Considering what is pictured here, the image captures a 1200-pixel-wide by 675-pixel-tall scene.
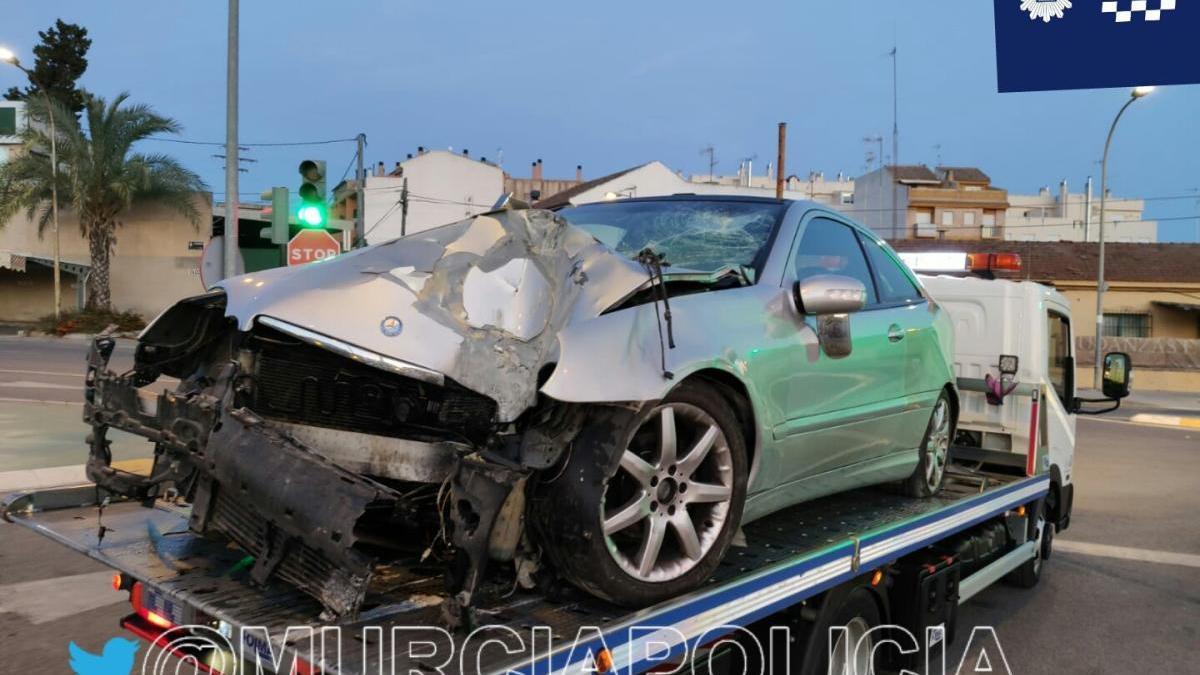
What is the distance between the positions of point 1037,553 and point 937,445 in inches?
83.3

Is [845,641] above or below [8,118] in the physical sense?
below

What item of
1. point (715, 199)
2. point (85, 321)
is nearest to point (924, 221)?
point (85, 321)

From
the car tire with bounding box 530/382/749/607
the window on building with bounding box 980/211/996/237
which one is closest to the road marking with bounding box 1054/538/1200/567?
the car tire with bounding box 530/382/749/607

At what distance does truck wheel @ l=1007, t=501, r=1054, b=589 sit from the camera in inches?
254

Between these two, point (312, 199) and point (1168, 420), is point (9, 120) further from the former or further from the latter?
point (1168, 420)

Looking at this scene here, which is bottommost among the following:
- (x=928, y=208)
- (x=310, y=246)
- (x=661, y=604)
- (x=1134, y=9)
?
(x=661, y=604)

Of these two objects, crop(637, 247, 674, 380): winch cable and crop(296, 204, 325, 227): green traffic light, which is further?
crop(296, 204, 325, 227): green traffic light

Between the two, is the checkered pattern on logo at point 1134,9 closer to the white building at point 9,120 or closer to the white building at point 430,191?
the white building at point 430,191

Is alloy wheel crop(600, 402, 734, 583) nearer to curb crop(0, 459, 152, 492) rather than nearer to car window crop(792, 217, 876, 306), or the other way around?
car window crop(792, 217, 876, 306)

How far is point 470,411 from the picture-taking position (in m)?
2.81

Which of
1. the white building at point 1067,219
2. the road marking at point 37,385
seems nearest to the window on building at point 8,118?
the road marking at point 37,385

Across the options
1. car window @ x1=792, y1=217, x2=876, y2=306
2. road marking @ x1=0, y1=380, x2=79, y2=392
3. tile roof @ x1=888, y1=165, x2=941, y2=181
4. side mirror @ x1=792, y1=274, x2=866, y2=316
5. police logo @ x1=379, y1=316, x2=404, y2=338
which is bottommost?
road marking @ x1=0, y1=380, x2=79, y2=392

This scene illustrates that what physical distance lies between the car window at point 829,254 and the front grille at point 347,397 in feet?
5.79

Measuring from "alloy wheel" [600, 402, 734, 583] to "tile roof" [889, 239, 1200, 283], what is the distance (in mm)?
34160
